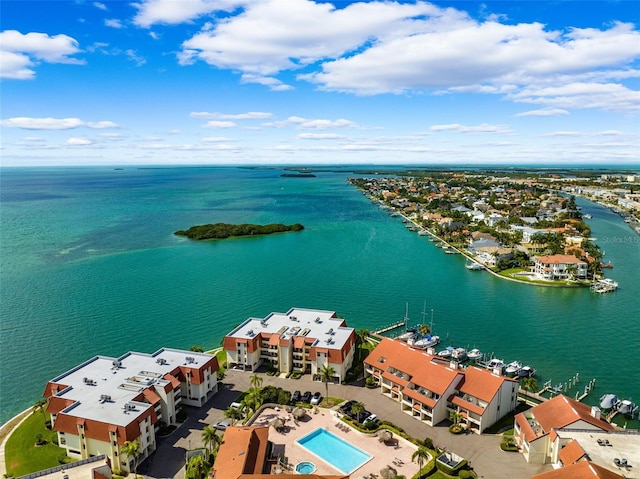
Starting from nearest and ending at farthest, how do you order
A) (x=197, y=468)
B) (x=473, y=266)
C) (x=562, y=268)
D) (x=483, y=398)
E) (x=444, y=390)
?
(x=197, y=468) < (x=483, y=398) < (x=444, y=390) < (x=562, y=268) < (x=473, y=266)

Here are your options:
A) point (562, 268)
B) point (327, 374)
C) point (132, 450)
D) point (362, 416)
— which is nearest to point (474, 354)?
point (362, 416)

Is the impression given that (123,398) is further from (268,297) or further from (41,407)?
(268,297)

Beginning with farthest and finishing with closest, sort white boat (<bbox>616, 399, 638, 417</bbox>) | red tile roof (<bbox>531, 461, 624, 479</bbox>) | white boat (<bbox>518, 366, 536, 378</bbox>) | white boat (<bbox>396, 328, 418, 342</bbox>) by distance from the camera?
white boat (<bbox>396, 328, 418, 342</bbox>) → white boat (<bbox>518, 366, 536, 378</bbox>) → white boat (<bbox>616, 399, 638, 417</bbox>) → red tile roof (<bbox>531, 461, 624, 479</bbox>)

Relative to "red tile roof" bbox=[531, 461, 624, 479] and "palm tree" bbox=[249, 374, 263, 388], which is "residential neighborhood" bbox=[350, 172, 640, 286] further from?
"palm tree" bbox=[249, 374, 263, 388]

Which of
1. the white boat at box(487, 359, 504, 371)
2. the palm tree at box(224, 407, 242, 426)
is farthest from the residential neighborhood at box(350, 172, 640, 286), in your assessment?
the palm tree at box(224, 407, 242, 426)

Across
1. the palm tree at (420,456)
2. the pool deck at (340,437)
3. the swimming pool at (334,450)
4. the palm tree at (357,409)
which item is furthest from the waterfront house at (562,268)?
the swimming pool at (334,450)

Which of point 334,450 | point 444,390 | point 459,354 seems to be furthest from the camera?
point 459,354

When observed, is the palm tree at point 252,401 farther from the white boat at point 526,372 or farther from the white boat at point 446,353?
the white boat at point 526,372
